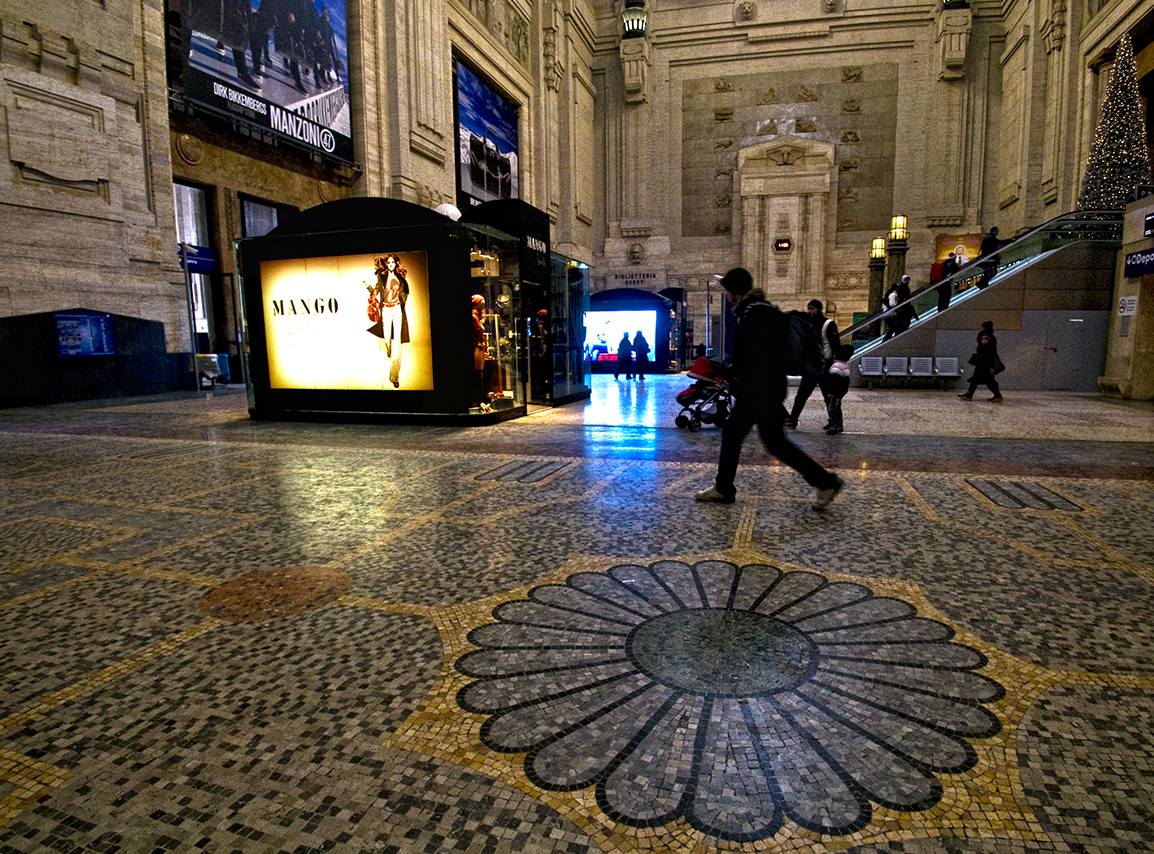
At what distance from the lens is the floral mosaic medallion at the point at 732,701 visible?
66.6 inches

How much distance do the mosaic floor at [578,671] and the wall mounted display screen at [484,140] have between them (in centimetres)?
1832

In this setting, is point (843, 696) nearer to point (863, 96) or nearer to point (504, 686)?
point (504, 686)

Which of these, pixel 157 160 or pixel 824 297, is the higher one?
pixel 157 160

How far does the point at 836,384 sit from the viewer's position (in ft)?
25.8

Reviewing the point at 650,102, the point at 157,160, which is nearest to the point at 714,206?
the point at 650,102

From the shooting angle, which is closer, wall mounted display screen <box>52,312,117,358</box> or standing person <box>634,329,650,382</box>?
wall mounted display screen <box>52,312,117,358</box>

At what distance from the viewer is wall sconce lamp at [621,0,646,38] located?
27.7 metres

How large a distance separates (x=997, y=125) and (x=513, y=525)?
30834 millimetres

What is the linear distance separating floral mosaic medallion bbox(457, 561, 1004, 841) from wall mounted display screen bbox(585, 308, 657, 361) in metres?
19.9

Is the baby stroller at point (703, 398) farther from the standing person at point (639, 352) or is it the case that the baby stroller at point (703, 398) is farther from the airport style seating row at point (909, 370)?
the standing person at point (639, 352)

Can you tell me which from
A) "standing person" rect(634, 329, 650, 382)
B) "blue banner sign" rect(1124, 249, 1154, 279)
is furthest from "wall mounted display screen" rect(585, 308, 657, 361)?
"blue banner sign" rect(1124, 249, 1154, 279)

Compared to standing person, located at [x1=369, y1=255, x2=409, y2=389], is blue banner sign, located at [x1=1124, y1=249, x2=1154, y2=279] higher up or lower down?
higher up

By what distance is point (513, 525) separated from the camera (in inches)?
166

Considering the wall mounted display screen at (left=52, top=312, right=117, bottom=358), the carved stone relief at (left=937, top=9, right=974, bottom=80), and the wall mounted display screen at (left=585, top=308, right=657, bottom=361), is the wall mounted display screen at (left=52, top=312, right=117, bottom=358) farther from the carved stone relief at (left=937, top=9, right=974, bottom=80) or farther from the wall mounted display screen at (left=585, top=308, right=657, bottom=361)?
the carved stone relief at (left=937, top=9, right=974, bottom=80)
